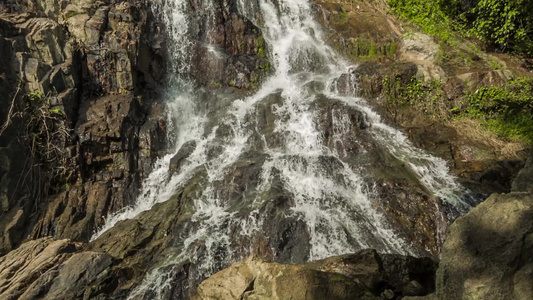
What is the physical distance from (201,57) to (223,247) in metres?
11.9

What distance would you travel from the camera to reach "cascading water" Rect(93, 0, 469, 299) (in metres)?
8.93

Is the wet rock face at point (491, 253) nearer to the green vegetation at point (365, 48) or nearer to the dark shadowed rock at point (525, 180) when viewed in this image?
the dark shadowed rock at point (525, 180)

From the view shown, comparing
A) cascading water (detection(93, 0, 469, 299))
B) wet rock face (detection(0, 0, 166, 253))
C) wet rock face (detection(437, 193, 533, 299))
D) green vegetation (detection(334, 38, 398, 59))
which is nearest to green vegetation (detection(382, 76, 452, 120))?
cascading water (detection(93, 0, 469, 299))

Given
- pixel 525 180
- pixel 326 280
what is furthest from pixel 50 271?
pixel 525 180

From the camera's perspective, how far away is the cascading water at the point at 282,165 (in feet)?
29.3

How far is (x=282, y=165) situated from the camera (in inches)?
448

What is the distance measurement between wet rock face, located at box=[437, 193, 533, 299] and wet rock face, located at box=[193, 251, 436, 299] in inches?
49.2

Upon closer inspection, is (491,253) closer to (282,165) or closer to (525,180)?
(525,180)

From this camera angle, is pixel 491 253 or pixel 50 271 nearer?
pixel 491 253

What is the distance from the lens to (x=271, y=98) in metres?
15.3

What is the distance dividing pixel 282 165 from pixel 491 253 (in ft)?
29.0

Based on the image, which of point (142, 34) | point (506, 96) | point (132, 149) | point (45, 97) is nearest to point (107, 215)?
point (132, 149)

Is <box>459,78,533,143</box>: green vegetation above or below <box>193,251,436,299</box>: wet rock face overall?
above

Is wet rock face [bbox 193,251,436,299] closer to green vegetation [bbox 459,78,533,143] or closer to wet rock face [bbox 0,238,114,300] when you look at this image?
wet rock face [bbox 0,238,114,300]
